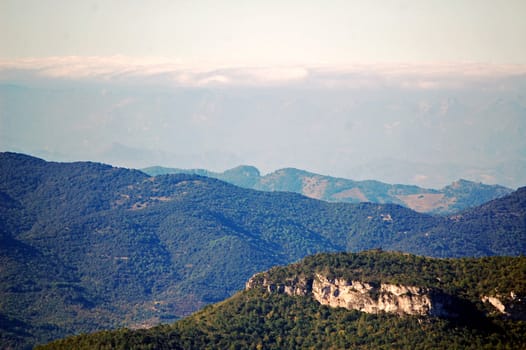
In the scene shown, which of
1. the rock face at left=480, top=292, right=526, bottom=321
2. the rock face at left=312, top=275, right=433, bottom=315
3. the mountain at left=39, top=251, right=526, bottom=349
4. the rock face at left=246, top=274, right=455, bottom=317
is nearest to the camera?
the mountain at left=39, top=251, right=526, bottom=349

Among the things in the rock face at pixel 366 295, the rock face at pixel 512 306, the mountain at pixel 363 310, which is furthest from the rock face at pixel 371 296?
the rock face at pixel 512 306

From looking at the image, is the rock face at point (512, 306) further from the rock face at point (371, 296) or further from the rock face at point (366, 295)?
the rock face at point (371, 296)

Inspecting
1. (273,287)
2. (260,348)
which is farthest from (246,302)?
(260,348)

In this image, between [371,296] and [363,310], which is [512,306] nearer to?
[371,296]

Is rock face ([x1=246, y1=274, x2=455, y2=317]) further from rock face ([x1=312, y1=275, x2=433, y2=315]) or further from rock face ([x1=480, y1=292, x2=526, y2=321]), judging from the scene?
rock face ([x1=480, y1=292, x2=526, y2=321])

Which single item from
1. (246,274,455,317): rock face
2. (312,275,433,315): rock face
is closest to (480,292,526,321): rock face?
(246,274,455,317): rock face

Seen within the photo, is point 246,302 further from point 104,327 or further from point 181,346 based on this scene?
point 104,327

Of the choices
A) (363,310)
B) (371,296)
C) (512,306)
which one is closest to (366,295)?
(371,296)
